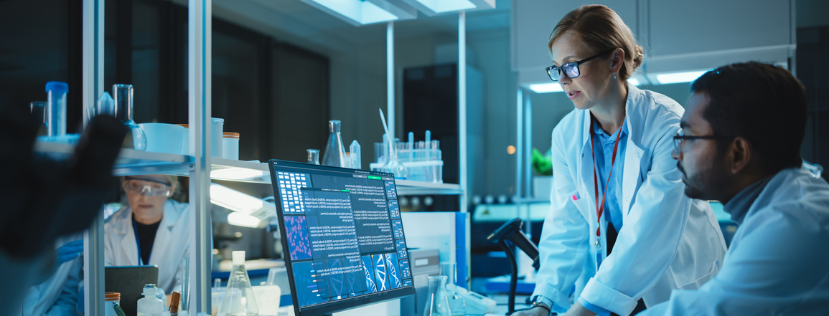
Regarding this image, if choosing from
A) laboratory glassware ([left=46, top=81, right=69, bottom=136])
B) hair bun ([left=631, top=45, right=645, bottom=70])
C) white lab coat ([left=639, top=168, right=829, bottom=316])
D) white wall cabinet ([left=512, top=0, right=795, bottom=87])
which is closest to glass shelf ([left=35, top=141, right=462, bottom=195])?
laboratory glassware ([left=46, top=81, right=69, bottom=136])

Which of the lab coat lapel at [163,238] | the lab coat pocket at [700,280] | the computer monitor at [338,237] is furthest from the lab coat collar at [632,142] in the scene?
the lab coat lapel at [163,238]

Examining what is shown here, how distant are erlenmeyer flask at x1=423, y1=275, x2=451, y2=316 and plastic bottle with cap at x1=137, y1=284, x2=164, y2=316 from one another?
2.48 feet

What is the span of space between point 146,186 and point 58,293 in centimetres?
69

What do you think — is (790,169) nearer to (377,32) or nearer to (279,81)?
(279,81)

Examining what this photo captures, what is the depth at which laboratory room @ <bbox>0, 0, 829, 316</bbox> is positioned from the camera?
0.92 metres

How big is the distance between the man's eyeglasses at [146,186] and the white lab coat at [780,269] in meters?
2.69

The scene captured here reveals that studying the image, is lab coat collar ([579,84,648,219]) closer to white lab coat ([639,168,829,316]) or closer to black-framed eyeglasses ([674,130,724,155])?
black-framed eyeglasses ([674,130,724,155])

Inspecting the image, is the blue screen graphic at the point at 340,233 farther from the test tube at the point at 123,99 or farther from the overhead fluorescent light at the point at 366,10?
the overhead fluorescent light at the point at 366,10

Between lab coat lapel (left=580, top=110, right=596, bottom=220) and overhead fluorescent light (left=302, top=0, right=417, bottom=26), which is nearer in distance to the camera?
lab coat lapel (left=580, top=110, right=596, bottom=220)

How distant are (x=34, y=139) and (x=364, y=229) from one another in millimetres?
1072

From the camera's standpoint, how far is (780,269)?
91cm

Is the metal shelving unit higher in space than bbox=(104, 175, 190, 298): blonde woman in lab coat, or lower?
higher

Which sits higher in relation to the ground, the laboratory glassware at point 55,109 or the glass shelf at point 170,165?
the laboratory glassware at point 55,109

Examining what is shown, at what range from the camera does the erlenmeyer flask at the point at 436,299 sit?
5.83ft
